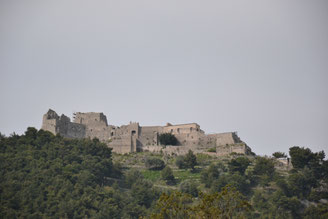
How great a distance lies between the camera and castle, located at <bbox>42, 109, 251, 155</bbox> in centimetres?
6956

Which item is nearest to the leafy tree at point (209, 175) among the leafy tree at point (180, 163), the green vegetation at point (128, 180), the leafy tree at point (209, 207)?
the green vegetation at point (128, 180)

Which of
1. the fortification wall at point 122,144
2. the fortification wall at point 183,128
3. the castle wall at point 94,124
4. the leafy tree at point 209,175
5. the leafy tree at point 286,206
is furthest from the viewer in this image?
the castle wall at point 94,124

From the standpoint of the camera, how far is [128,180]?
58594 millimetres

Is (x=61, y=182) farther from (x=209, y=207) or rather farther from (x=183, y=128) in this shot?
(x=209, y=207)

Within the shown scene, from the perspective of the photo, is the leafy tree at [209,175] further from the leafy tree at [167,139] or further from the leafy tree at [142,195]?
the leafy tree at [167,139]

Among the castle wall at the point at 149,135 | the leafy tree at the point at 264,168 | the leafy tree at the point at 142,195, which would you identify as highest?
the castle wall at the point at 149,135

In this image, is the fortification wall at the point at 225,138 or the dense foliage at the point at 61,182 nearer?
the dense foliage at the point at 61,182

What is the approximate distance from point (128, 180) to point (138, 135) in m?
15.1

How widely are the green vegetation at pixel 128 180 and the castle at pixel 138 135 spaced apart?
232 centimetres

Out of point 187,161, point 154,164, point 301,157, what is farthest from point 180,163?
point 301,157

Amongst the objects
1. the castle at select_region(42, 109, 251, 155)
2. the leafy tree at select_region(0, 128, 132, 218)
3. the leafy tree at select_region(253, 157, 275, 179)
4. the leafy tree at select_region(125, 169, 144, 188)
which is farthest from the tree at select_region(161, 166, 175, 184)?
the leafy tree at select_region(253, 157, 275, 179)

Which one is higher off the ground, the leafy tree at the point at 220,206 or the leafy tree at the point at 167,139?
the leafy tree at the point at 167,139

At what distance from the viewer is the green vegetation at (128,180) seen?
157ft

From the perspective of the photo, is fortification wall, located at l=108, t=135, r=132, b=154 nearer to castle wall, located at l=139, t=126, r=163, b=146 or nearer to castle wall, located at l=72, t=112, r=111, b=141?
castle wall, located at l=139, t=126, r=163, b=146
